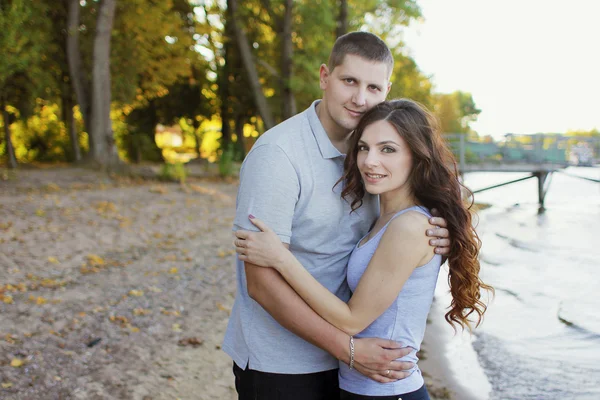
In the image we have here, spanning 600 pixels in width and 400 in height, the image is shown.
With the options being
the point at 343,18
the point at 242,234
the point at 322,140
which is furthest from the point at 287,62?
the point at 242,234

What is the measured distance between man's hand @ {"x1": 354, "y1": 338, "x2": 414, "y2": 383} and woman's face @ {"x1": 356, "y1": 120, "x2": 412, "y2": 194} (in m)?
0.57

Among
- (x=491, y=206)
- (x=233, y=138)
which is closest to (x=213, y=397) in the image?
(x=491, y=206)

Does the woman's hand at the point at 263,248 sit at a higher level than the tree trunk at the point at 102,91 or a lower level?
lower

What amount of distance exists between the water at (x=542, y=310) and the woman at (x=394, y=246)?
141 inches

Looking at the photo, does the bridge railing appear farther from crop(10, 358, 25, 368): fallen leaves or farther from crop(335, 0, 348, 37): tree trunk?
crop(10, 358, 25, 368): fallen leaves

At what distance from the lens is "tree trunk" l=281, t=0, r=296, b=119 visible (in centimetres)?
2126

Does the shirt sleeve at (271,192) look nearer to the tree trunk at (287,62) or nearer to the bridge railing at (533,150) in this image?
the tree trunk at (287,62)

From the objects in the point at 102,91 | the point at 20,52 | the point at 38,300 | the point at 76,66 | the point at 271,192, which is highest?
the point at 20,52

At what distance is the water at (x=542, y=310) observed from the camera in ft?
19.0

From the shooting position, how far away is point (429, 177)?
2.27 m

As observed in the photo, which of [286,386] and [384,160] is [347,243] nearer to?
[384,160]

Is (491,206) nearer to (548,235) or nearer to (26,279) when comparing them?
(548,235)

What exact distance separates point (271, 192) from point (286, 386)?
2.53ft

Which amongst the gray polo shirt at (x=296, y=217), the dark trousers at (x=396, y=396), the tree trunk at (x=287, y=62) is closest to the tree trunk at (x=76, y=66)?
the tree trunk at (x=287, y=62)
